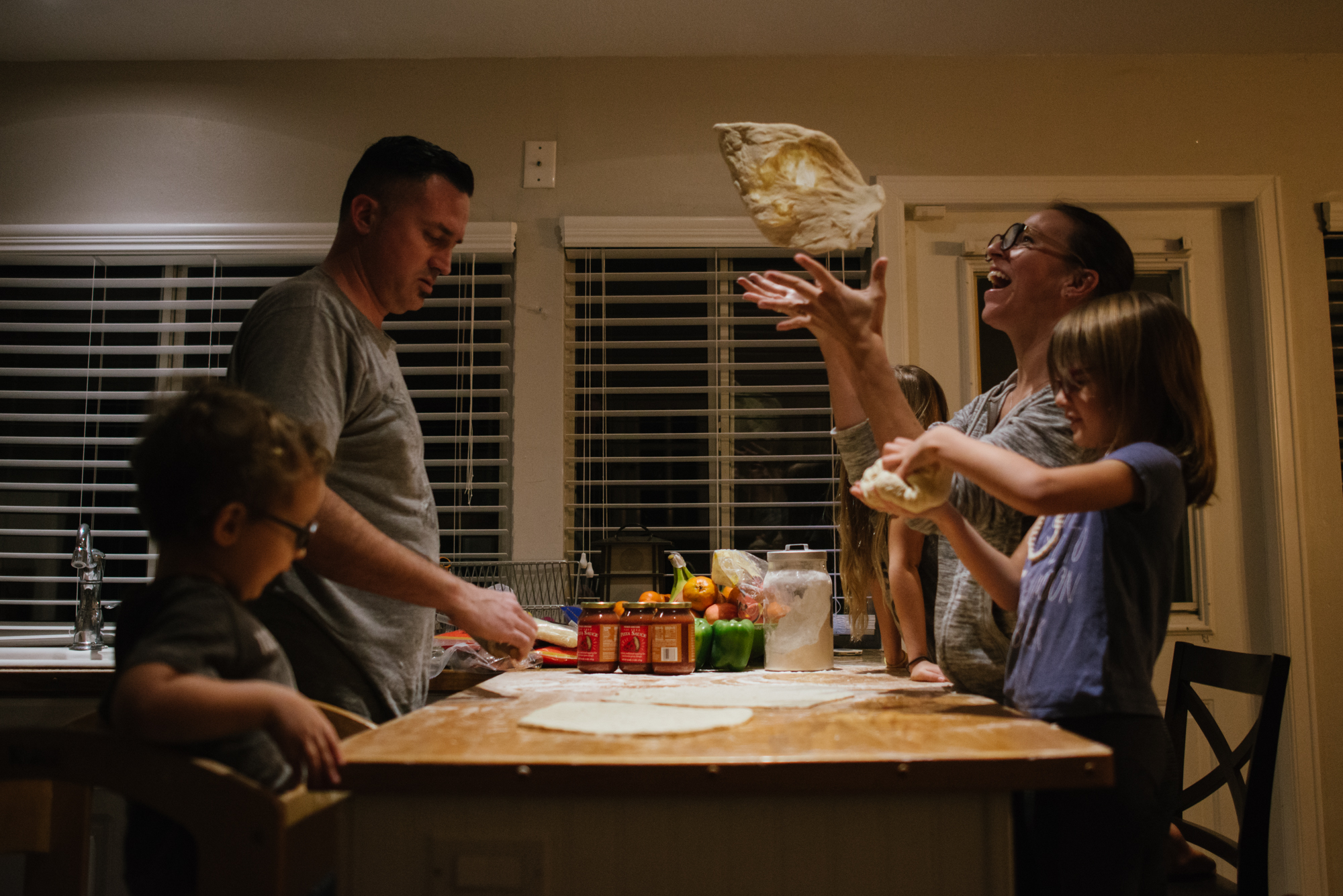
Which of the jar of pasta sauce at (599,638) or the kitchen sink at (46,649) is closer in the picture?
the jar of pasta sauce at (599,638)

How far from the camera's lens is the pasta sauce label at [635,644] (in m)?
1.99

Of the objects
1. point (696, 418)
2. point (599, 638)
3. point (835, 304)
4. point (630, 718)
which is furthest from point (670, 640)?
point (696, 418)

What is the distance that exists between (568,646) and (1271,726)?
59.5 inches

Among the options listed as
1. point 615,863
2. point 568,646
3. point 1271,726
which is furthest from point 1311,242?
point 615,863

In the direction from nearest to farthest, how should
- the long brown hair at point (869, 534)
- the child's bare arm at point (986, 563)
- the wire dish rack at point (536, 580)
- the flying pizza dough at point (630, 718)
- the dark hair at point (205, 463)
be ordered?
the dark hair at point (205, 463) → the flying pizza dough at point (630, 718) → the child's bare arm at point (986, 563) → the long brown hair at point (869, 534) → the wire dish rack at point (536, 580)

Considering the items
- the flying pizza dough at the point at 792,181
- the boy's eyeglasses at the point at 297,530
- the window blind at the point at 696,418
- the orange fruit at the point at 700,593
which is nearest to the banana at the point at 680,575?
the orange fruit at the point at 700,593

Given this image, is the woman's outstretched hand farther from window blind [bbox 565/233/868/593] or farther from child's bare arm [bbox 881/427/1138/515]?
window blind [bbox 565/233/868/593]

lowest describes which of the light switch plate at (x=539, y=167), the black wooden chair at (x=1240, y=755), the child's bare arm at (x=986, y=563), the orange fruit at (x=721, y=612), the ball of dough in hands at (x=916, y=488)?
the black wooden chair at (x=1240, y=755)

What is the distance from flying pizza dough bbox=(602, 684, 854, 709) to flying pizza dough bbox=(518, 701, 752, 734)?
0.06 metres

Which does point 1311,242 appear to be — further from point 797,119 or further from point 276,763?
point 276,763

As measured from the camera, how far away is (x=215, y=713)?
2.97 ft

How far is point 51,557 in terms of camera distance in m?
3.17

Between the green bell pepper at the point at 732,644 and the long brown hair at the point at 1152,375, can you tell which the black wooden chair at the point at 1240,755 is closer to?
the long brown hair at the point at 1152,375

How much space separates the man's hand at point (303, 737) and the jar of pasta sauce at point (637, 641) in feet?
3.51
